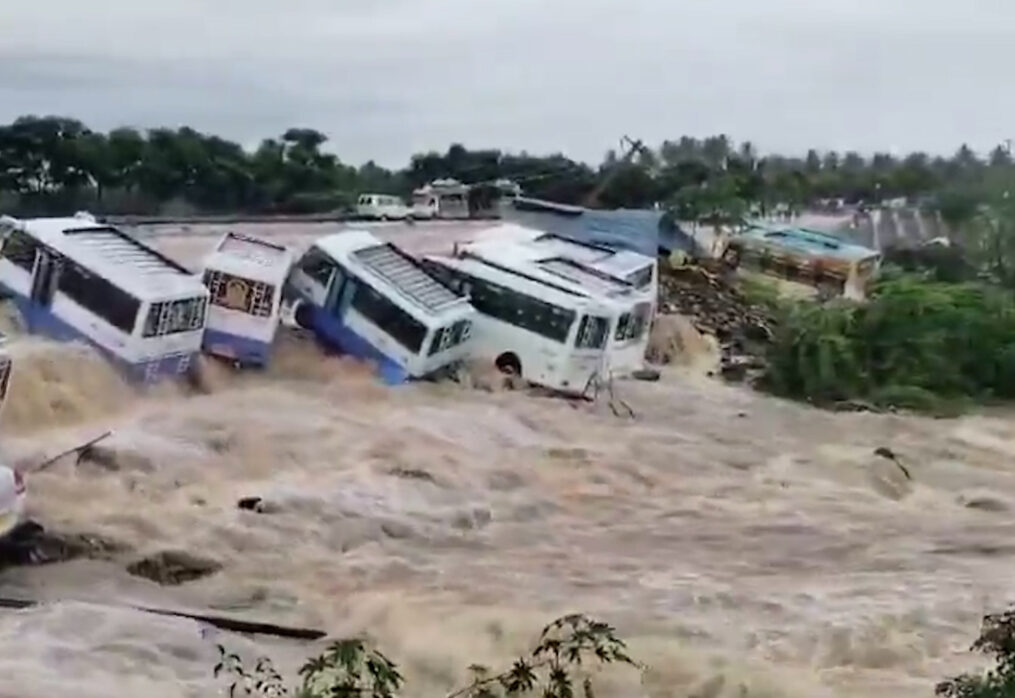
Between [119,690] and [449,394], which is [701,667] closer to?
[119,690]

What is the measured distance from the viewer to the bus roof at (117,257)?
6.75m

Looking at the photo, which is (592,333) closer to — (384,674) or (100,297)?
(100,297)

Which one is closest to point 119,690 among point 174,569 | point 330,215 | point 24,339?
point 174,569

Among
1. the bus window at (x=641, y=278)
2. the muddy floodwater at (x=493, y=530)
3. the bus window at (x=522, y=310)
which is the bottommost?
the muddy floodwater at (x=493, y=530)

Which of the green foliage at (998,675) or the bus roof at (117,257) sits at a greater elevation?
the green foliage at (998,675)

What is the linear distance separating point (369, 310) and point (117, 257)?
4.00ft

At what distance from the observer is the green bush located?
29.1ft

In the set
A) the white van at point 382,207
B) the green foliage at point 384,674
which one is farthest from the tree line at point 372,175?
the green foliage at point 384,674

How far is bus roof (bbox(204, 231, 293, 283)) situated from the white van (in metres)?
1.99

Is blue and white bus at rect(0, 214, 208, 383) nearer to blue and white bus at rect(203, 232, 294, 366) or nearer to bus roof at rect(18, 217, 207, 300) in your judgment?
bus roof at rect(18, 217, 207, 300)

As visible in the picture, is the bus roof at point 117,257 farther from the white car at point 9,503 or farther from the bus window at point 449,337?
the white car at point 9,503

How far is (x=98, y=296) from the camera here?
6.70m

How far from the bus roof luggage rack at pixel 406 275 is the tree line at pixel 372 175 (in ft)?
5.21

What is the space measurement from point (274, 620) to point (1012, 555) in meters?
2.74
